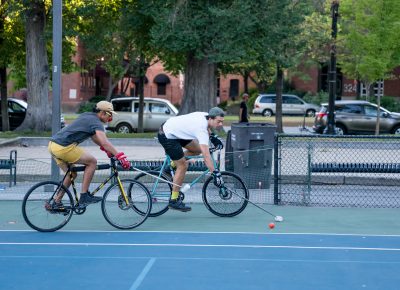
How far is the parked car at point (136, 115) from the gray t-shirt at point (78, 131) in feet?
74.4

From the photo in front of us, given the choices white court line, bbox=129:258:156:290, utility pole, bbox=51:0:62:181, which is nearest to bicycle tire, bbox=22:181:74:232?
white court line, bbox=129:258:156:290

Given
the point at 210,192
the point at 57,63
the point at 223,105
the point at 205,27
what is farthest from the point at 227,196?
the point at 223,105

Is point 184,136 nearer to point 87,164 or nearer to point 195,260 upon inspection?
point 87,164

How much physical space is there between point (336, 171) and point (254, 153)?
1515 millimetres

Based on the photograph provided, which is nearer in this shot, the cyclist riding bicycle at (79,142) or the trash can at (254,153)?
the cyclist riding bicycle at (79,142)

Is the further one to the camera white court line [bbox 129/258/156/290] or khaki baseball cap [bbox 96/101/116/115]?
khaki baseball cap [bbox 96/101/116/115]

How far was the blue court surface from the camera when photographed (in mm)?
7652

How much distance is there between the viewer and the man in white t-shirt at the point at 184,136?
11.1 metres

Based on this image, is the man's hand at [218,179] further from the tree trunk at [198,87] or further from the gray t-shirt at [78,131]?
the tree trunk at [198,87]

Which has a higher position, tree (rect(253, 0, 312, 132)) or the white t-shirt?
tree (rect(253, 0, 312, 132))

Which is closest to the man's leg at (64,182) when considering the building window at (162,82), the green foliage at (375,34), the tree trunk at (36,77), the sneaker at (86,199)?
the sneaker at (86,199)

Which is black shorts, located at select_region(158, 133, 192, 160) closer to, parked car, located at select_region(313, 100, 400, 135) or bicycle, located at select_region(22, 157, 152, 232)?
bicycle, located at select_region(22, 157, 152, 232)

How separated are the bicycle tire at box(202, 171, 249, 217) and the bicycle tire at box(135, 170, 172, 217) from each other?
21.4 inches

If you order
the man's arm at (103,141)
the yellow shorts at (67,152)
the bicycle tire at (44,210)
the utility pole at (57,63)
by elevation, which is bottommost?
the bicycle tire at (44,210)
